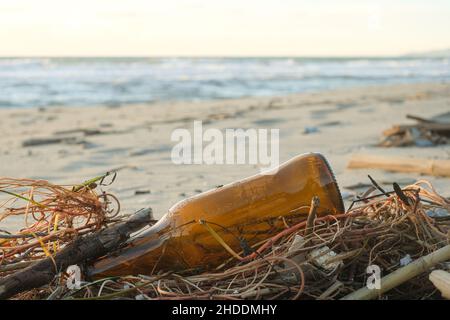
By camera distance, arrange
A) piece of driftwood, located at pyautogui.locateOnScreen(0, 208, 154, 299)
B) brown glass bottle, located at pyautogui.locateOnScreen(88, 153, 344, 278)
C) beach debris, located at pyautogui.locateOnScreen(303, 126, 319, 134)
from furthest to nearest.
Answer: beach debris, located at pyautogui.locateOnScreen(303, 126, 319, 134) → brown glass bottle, located at pyautogui.locateOnScreen(88, 153, 344, 278) → piece of driftwood, located at pyautogui.locateOnScreen(0, 208, 154, 299)

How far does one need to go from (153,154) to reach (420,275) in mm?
4501

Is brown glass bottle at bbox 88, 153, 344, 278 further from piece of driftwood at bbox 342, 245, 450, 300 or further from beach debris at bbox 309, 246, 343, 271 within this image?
piece of driftwood at bbox 342, 245, 450, 300

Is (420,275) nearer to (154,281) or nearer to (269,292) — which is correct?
(269,292)

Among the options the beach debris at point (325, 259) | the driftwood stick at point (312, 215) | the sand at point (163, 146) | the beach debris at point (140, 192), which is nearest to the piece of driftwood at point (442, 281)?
the beach debris at point (325, 259)

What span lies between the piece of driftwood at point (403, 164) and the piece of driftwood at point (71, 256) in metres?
2.60

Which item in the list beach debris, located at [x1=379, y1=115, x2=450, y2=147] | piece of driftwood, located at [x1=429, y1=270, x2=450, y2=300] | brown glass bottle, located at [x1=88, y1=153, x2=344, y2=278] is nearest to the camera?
piece of driftwood, located at [x1=429, y1=270, x2=450, y2=300]

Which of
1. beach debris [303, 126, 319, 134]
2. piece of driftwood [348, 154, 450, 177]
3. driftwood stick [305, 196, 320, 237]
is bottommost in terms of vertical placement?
beach debris [303, 126, 319, 134]

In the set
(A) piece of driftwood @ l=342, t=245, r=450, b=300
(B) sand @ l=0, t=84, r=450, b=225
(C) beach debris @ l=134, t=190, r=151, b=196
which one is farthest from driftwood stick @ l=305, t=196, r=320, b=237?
(C) beach debris @ l=134, t=190, r=151, b=196

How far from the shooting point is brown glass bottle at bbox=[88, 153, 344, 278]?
1.89 meters

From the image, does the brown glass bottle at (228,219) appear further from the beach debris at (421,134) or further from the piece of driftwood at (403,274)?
the beach debris at (421,134)

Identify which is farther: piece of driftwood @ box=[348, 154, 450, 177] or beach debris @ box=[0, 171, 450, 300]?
piece of driftwood @ box=[348, 154, 450, 177]

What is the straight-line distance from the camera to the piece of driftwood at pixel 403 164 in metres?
3.92

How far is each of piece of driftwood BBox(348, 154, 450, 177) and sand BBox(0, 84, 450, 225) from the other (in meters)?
0.05
